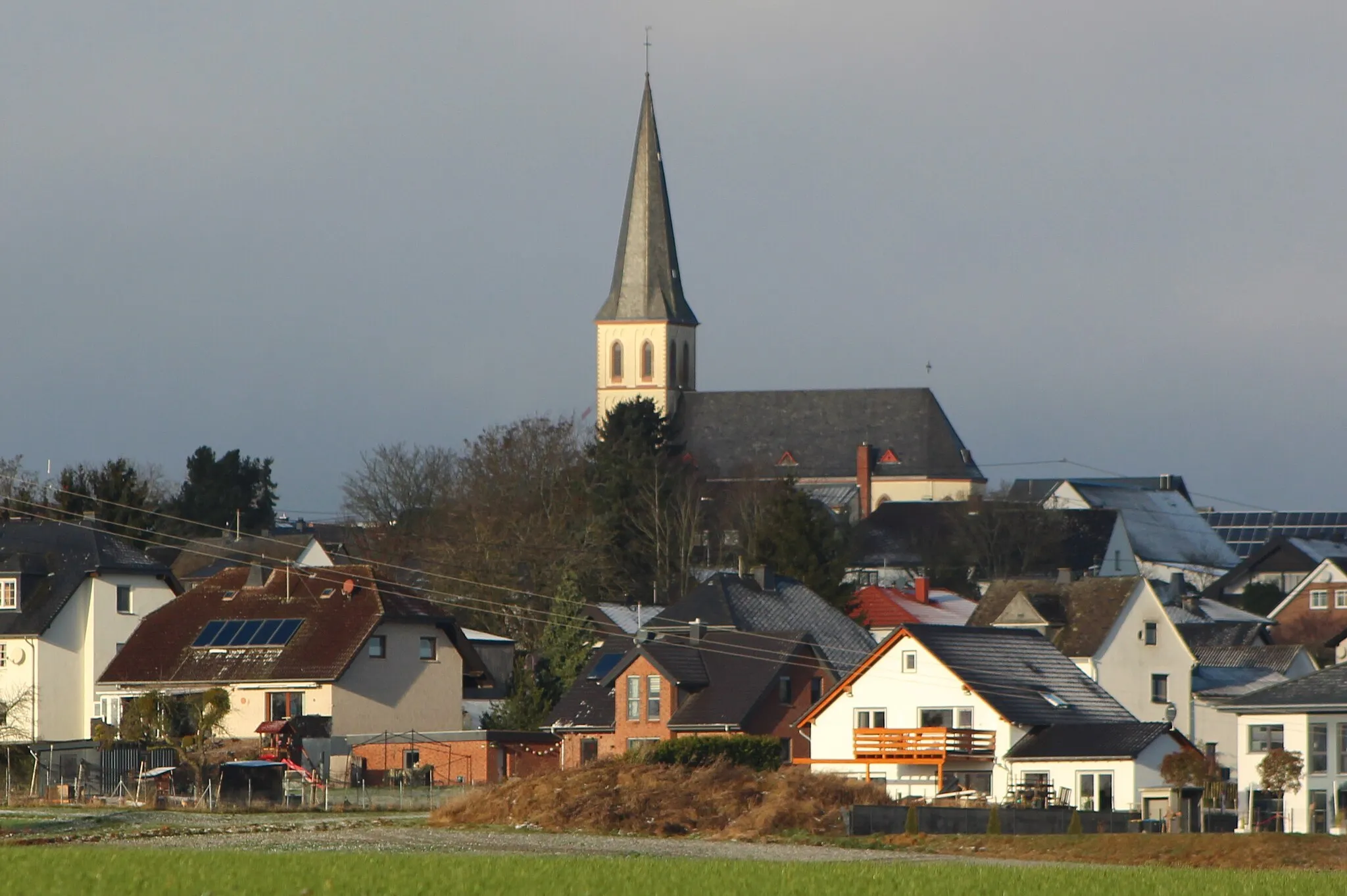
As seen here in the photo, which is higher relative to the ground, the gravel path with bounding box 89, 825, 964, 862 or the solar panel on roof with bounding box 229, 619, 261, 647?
the solar panel on roof with bounding box 229, 619, 261, 647

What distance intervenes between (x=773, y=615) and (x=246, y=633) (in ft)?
48.7

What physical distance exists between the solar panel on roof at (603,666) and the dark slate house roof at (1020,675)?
36.6ft

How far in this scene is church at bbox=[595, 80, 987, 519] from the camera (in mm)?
162750

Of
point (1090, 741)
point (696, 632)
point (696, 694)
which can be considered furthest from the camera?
point (696, 632)

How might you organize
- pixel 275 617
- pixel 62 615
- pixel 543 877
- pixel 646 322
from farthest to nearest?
pixel 646 322
pixel 62 615
pixel 275 617
pixel 543 877

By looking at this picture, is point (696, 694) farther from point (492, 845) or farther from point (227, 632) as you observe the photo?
point (492, 845)

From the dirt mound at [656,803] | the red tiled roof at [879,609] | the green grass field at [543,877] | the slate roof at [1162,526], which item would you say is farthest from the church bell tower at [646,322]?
the green grass field at [543,877]

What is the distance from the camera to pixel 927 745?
53.0 meters

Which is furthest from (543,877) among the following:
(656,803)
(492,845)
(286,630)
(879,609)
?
(879,609)

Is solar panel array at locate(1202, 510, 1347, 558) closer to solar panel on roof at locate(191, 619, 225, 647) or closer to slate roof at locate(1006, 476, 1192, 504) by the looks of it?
slate roof at locate(1006, 476, 1192, 504)

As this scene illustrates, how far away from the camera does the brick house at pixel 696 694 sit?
59062 millimetres

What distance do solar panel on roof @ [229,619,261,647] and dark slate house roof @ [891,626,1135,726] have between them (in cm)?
1778

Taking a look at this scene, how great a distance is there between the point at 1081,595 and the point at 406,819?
3039 centimetres

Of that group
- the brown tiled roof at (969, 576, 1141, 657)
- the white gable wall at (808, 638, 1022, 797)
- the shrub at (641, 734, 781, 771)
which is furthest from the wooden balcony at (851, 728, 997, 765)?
the brown tiled roof at (969, 576, 1141, 657)
